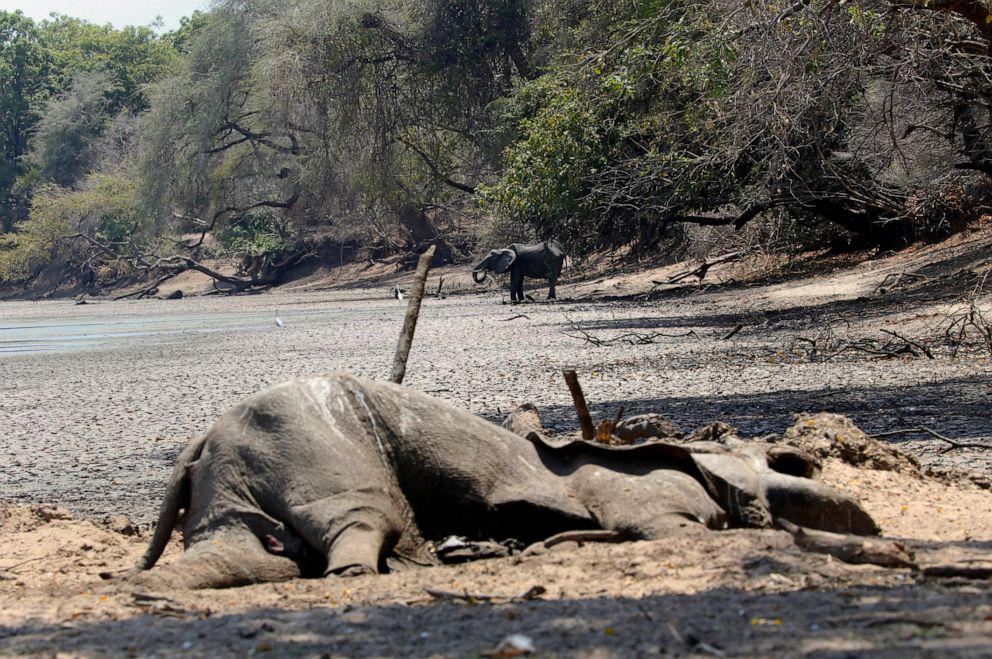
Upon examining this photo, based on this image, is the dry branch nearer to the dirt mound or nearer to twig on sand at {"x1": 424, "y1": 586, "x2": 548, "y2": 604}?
the dirt mound

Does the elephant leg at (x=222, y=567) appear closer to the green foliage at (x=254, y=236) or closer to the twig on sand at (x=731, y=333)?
the twig on sand at (x=731, y=333)

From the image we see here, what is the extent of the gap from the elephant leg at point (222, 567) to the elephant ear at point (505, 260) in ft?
90.0

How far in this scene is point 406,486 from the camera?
217 inches

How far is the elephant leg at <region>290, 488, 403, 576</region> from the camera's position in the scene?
4926mm

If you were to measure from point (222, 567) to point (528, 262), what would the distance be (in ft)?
92.8

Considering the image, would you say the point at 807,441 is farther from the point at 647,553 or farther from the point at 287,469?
the point at 287,469

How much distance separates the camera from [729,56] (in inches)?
524

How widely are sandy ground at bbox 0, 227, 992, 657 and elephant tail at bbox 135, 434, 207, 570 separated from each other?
1.04ft

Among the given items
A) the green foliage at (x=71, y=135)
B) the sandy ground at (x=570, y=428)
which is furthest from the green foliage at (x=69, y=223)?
the sandy ground at (x=570, y=428)

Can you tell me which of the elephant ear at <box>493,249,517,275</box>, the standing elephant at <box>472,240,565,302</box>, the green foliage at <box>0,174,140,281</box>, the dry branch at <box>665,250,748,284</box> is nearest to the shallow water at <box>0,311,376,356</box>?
the standing elephant at <box>472,240,565,302</box>

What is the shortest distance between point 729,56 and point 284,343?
10.1 meters

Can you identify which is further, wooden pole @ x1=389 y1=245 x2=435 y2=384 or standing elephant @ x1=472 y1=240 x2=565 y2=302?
standing elephant @ x1=472 y1=240 x2=565 y2=302

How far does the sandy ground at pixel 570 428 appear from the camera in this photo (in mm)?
3625

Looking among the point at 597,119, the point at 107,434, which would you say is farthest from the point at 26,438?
the point at 597,119
